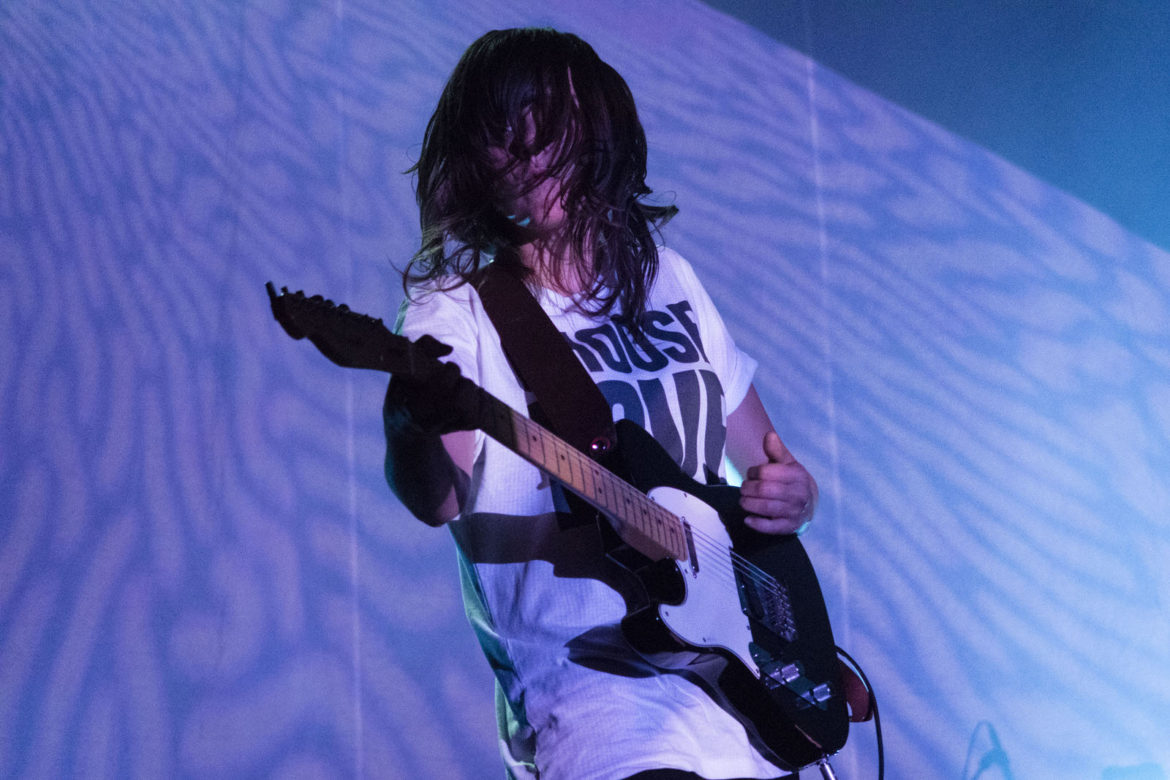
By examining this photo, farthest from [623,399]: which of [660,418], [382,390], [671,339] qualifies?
[382,390]

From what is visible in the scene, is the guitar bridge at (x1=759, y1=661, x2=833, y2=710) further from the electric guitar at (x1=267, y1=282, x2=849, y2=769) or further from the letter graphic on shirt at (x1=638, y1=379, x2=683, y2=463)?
the letter graphic on shirt at (x1=638, y1=379, x2=683, y2=463)

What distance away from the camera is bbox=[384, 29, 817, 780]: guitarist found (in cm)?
107

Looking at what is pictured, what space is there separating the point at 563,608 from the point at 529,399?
27 cm

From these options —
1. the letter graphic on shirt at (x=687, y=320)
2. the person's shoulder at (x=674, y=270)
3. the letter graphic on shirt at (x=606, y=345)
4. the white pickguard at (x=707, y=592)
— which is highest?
the person's shoulder at (x=674, y=270)

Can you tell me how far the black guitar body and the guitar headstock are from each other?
14.6 inches

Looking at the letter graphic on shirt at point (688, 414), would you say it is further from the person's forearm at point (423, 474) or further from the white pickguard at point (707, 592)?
the person's forearm at point (423, 474)

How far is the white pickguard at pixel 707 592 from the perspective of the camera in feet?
3.57

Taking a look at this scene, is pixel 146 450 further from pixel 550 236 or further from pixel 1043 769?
pixel 1043 769

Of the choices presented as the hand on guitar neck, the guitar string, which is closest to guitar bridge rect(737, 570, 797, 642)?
the guitar string

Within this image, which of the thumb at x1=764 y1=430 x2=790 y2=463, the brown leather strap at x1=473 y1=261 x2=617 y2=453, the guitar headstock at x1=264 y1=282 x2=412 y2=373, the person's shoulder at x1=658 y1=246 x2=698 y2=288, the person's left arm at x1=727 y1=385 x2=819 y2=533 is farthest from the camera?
the person's shoulder at x1=658 y1=246 x2=698 y2=288

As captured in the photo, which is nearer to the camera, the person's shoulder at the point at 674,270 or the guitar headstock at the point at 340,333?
the guitar headstock at the point at 340,333

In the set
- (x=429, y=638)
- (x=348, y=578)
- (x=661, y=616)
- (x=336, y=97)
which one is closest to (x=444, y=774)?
(x=429, y=638)

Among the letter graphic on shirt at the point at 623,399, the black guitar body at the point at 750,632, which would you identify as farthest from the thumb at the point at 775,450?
the letter graphic on shirt at the point at 623,399

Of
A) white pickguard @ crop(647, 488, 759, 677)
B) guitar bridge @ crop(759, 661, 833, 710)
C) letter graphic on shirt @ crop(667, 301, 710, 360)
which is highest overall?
letter graphic on shirt @ crop(667, 301, 710, 360)
